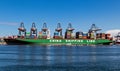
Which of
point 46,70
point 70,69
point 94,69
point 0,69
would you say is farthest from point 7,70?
point 94,69

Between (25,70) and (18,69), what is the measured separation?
213 centimetres

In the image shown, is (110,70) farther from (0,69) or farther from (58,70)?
(0,69)

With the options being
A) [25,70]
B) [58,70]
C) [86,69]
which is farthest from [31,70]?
[86,69]

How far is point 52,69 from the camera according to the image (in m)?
54.6

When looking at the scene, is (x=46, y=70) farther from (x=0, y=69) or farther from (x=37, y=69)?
(x=0, y=69)

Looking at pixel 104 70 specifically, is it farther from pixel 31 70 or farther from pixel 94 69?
pixel 31 70

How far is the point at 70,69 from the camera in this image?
5522 cm

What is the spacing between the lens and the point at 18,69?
178 feet

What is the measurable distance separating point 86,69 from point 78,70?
2.02 m

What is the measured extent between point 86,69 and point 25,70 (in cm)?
1007

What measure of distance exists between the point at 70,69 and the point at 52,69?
299cm

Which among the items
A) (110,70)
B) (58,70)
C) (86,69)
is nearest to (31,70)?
(58,70)

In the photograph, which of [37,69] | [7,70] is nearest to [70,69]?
[37,69]

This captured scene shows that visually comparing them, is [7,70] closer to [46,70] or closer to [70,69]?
[46,70]
